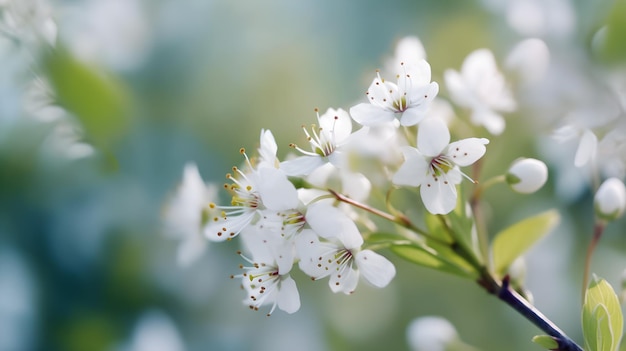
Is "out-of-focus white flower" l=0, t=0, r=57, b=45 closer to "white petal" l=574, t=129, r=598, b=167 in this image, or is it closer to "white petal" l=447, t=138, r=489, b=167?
"white petal" l=447, t=138, r=489, b=167

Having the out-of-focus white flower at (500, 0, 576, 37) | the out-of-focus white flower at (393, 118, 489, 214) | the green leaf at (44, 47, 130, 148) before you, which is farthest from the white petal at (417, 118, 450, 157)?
the green leaf at (44, 47, 130, 148)

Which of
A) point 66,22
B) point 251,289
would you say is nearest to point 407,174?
point 251,289

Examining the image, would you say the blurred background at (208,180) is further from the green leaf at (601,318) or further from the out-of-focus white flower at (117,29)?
the green leaf at (601,318)

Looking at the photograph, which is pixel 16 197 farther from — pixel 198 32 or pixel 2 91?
pixel 198 32

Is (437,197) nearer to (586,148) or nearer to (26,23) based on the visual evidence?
(586,148)

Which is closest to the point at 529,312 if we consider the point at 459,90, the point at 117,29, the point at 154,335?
the point at 459,90
